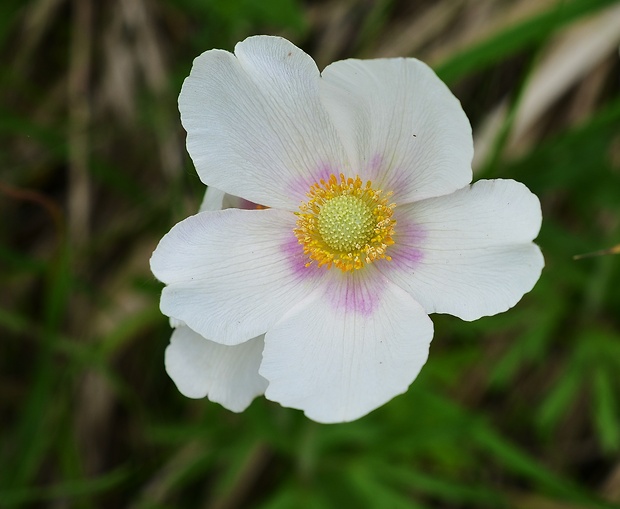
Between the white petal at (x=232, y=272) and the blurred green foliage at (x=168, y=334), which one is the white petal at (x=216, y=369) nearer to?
the white petal at (x=232, y=272)

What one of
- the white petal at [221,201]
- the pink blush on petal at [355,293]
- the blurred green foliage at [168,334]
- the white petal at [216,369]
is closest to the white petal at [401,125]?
the pink blush on petal at [355,293]

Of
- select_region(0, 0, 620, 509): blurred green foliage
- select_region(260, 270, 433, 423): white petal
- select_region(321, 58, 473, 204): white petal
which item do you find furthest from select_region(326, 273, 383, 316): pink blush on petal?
select_region(0, 0, 620, 509): blurred green foliage

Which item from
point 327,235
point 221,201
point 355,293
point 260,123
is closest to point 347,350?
point 355,293

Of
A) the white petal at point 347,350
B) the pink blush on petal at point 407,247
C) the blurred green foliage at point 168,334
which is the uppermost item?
the pink blush on petal at point 407,247

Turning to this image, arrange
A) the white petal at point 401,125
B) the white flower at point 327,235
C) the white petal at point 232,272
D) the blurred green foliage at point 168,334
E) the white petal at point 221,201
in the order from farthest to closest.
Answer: the blurred green foliage at point 168,334 → the white petal at point 221,201 → the white petal at point 232,272 → the white flower at point 327,235 → the white petal at point 401,125

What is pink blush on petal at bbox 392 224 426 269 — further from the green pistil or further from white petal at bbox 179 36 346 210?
white petal at bbox 179 36 346 210

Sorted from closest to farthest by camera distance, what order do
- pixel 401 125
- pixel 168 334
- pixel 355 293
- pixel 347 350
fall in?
pixel 401 125, pixel 347 350, pixel 355 293, pixel 168 334

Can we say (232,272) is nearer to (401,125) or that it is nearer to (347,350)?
(347,350)
